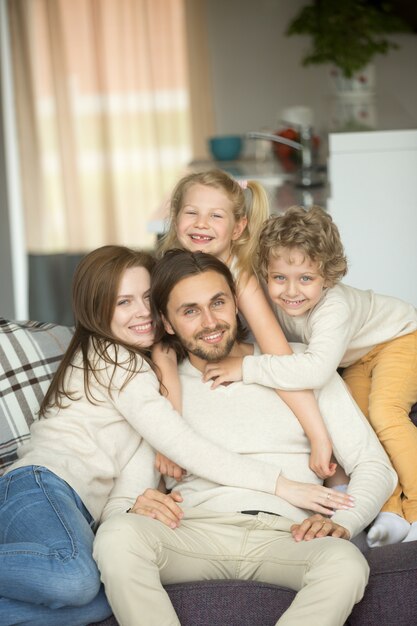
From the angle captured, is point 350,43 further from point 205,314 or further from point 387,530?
point 387,530

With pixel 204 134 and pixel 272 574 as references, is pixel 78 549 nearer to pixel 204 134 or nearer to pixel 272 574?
pixel 272 574

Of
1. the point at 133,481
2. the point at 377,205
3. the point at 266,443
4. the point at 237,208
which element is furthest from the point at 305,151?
the point at 133,481

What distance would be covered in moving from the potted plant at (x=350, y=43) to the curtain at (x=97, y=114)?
5.00 ft

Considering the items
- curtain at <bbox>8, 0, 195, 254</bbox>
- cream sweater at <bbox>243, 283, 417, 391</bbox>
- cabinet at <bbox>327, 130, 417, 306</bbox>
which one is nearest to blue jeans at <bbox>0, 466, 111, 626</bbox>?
cream sweater at <bbox>243, 283, 417, 391</bbox>

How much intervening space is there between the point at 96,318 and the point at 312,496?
66 centimetres

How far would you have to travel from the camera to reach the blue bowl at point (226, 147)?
499 centimetres

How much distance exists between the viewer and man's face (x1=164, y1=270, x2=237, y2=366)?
2.11m

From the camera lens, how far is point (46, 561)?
1824 millimetres

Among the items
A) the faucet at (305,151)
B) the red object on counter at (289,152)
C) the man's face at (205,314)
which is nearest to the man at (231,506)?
the man's face at (205,314)

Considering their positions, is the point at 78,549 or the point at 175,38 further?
the point at 175,38

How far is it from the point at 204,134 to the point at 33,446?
423 cm

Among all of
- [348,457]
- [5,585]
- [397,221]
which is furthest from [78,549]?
[397,221]

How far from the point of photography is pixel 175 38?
5.95 meters

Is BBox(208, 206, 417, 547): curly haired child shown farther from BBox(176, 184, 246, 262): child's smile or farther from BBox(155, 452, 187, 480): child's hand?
BBox(155, 452, 187, 480): child's hand
